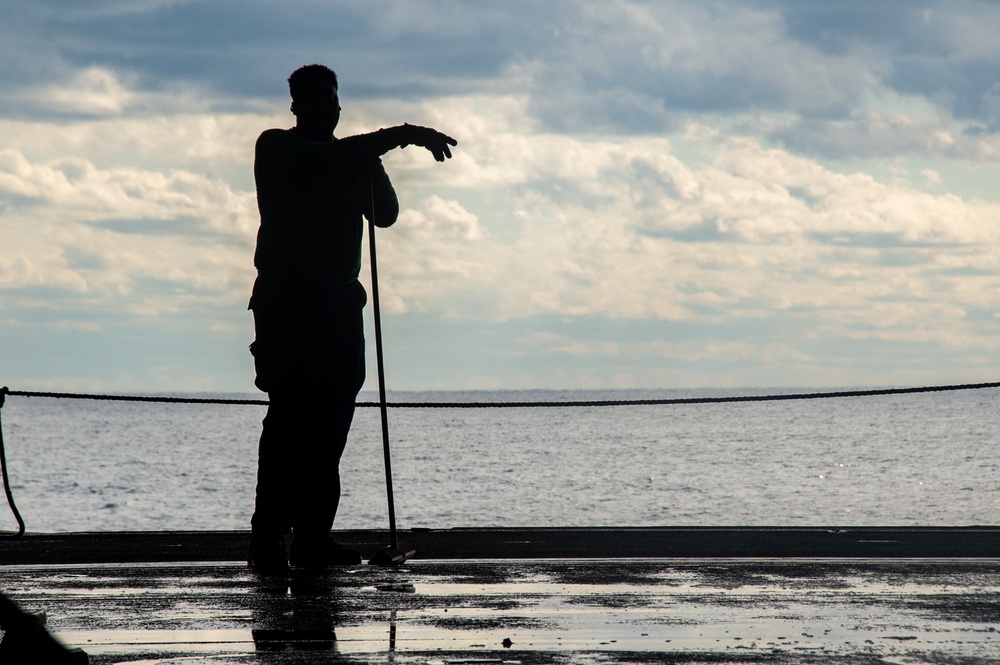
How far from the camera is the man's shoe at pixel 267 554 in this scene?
228 inches

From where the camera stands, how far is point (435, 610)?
15.2ft

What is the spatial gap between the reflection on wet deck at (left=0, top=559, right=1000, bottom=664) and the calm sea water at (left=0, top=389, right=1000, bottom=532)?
23.0 metres

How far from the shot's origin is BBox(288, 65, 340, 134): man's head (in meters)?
6.02

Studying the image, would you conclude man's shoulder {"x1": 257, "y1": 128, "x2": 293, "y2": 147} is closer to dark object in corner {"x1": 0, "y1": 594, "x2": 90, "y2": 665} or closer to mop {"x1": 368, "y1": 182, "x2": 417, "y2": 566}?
mop {"x1": 368, "y1": 182, "x2": 417, "y2": 566}

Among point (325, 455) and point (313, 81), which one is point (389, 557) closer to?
point (325, 455)

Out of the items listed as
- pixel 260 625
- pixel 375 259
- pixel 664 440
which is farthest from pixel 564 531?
pixel 664 440

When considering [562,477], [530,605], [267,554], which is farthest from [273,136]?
[562,477]

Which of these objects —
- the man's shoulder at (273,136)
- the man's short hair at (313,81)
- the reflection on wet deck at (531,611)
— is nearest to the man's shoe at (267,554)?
the reflection on wet deck at (531,611)

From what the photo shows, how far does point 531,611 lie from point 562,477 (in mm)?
56973

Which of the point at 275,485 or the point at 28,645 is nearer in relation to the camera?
the point at 28,645

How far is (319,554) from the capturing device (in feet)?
19.6

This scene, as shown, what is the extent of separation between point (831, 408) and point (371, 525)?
537 ft

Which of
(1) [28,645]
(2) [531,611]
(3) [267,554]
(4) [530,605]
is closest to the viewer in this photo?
(1) [28,645]

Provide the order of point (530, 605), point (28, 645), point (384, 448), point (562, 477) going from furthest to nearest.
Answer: point (562, 477) < point (384, 448) < point (530, 605) < point (28, 645)
